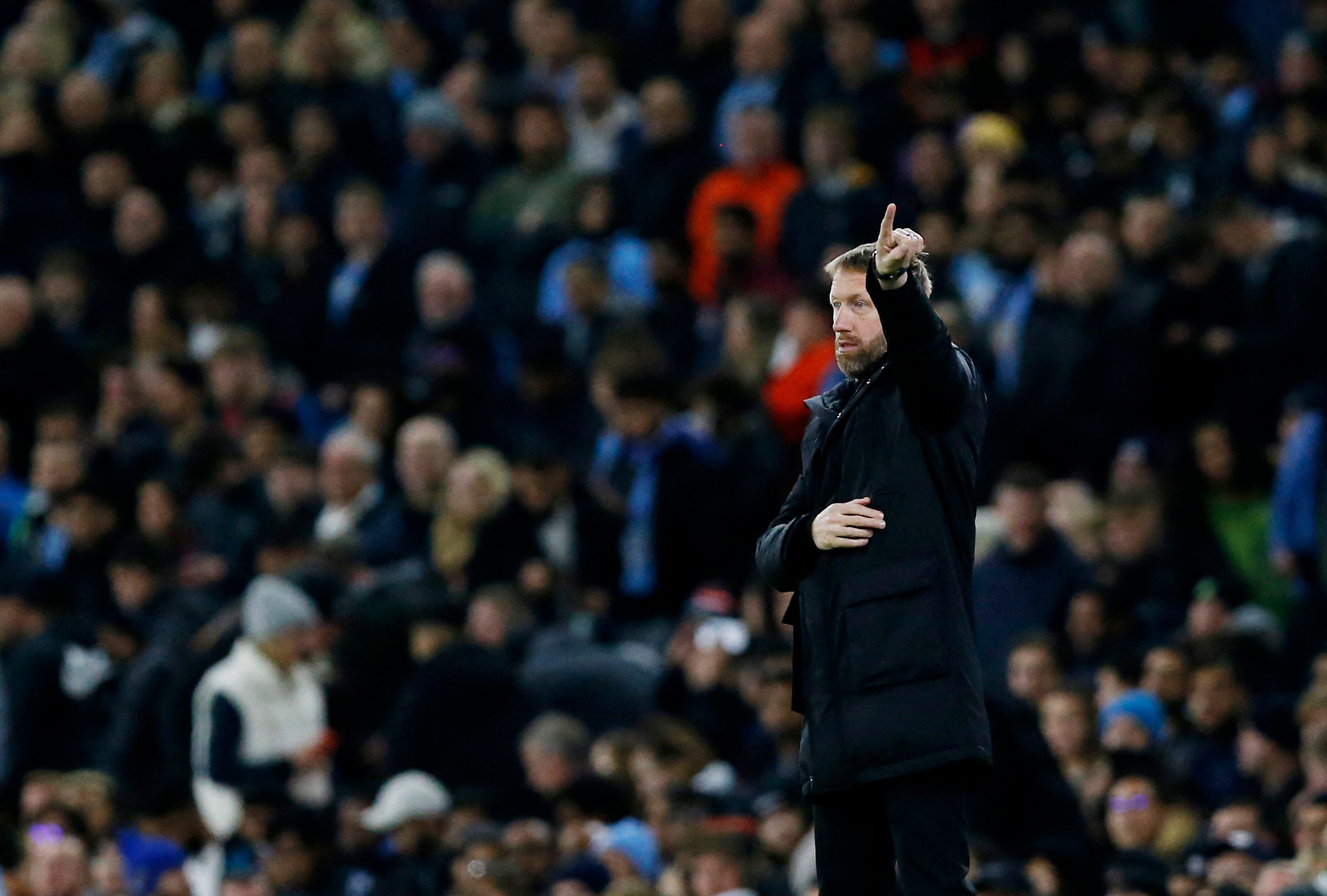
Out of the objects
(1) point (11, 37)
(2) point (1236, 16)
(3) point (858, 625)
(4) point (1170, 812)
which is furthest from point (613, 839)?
(1) point (11, 37)

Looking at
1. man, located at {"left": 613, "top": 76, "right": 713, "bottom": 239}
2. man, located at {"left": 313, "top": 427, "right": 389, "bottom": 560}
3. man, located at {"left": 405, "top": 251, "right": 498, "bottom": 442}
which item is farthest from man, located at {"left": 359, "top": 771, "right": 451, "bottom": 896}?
man, located at {"left": 613, "top": 76, "right": 713, "bottom": 239}

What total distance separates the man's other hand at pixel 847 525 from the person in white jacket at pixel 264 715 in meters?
6.68

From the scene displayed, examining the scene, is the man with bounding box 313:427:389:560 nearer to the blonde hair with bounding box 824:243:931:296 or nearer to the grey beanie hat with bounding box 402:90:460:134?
the grey beanie hat with bounding box 402:90:460:134

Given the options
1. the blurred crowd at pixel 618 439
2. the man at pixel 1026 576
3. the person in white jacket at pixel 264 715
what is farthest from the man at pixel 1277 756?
the person in white jacket at pixel 264 715

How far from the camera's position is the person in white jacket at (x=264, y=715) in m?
11.2

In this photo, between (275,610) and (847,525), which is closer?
(847,525)

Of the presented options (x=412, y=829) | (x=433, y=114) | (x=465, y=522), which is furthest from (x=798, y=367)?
(x=433, y=114)

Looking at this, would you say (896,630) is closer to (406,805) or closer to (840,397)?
(840,397)

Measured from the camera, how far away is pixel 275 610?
11516 mm

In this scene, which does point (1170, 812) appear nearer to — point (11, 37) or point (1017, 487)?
point (1017, 487)

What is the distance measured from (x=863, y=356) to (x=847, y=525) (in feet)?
1.33

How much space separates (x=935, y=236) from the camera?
12.4m

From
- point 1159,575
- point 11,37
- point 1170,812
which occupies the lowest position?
point 1170,812

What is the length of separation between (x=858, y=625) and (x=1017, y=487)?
245 inches
